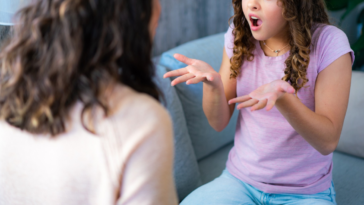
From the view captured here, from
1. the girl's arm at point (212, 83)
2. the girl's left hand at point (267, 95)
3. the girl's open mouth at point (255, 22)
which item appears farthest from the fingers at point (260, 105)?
the girl's open mouth at point (255, 22)

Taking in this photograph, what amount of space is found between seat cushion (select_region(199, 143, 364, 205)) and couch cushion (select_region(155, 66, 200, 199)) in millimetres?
122

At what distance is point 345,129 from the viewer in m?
1.53

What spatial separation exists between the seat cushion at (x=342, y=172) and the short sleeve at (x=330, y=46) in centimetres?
63

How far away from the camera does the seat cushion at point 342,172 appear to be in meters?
1.28

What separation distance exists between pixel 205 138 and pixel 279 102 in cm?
74

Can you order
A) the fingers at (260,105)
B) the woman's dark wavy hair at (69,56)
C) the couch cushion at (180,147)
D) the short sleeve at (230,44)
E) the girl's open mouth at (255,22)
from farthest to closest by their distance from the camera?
the couch cushion at (180,147) → the short sleeve at (230,44) → the girl's open mouth at (255,22) → the fingers at (260,105) → the woman's dark wavy hair at (69,56)

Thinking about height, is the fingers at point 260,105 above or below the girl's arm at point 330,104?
above

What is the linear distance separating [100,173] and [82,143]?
6 centimetres

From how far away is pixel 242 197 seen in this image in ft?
3.27

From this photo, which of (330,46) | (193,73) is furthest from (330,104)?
(193,73)

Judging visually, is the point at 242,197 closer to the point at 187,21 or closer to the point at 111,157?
the point at 111,157

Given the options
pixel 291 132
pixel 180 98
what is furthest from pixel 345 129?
pixel 180 98

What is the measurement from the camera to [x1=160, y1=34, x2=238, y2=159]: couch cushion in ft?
4.62

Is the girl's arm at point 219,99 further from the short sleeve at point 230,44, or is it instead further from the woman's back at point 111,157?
the woman's back at point 111,157
